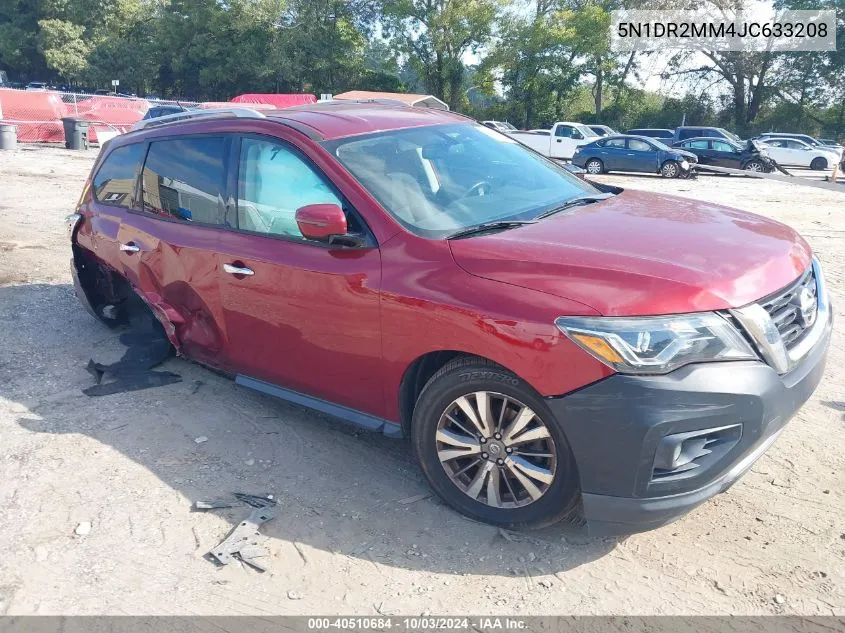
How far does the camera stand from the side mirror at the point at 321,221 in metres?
3.25

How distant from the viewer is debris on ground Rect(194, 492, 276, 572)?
3.04 meters

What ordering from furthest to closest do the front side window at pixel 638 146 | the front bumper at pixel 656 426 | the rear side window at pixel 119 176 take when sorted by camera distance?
the front side window at pixel 638 146
the rear side window at pixel 119 176
the front bumper at pixel 656 426

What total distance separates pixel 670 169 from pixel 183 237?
21624mm

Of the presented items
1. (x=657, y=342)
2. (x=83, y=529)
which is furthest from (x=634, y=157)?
(x=83, y=529)

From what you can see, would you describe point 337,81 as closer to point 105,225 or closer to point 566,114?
point 566,114

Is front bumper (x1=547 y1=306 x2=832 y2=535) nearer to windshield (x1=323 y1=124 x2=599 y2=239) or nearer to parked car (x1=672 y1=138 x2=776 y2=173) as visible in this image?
windshield (x1=323 y1=124 x2=599 y2=239)

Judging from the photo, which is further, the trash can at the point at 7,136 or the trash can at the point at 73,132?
the trash can at the point at 73,132

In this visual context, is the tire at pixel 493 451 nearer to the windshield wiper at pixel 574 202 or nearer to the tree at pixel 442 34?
the windshield wiper at pixel 574 202

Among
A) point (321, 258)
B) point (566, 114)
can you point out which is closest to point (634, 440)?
point (321, 258)

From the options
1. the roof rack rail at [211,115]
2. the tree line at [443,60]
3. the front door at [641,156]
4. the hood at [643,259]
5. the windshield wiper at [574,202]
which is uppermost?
the tree line at [443,60]

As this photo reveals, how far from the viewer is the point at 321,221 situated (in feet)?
10.7

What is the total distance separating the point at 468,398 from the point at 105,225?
11.0ft

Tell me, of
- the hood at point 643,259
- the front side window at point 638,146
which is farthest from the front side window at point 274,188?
the front side window at point 638,146

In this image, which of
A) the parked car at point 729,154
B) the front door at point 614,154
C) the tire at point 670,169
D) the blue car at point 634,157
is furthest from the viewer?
the parked car at point 729,154
